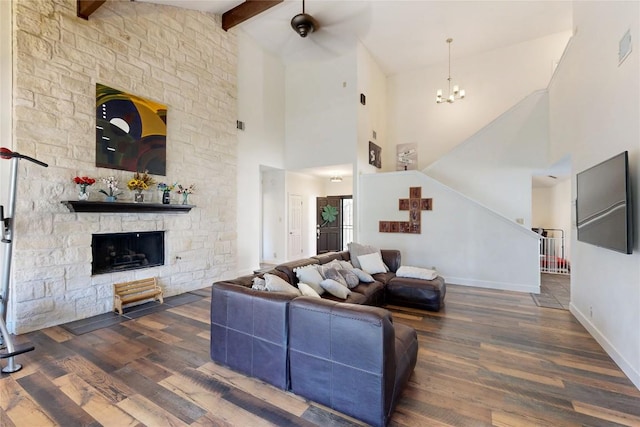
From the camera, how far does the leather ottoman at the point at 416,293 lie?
4.01 meters

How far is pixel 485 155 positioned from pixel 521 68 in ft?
9.92

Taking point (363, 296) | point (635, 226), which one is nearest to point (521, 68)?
point (635, 226)

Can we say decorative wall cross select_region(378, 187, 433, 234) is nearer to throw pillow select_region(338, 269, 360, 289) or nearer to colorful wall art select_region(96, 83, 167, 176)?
throw pillow select_region(338, 269, 360, 289)

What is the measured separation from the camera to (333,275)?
3.67m

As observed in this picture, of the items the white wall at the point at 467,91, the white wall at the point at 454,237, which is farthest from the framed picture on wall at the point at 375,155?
the white wall at the point at 467,91

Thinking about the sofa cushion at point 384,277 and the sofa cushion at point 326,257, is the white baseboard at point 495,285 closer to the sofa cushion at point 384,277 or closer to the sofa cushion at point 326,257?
the sofa cushion at point 384,277

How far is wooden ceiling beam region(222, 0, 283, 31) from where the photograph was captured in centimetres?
501

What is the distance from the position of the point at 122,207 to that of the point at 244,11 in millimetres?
4171

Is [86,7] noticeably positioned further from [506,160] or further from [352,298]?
[506,160]

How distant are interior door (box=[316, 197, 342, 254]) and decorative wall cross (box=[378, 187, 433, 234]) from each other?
10.9 ft

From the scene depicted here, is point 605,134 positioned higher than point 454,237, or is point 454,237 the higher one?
point 605,134

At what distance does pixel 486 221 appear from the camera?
Result: 17.6 ft

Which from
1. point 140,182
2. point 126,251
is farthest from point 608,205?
point 126,251

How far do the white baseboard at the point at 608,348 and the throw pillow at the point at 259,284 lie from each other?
316 cm
